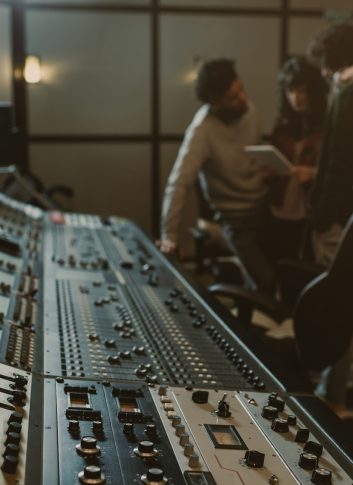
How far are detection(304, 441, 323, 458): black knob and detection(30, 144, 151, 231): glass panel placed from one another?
17.3ft

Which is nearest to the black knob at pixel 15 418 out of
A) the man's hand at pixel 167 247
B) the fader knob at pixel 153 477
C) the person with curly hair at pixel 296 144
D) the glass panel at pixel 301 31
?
the fader knob at pixel 153 477

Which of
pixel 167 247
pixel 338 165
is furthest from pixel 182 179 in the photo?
pixel 338 165

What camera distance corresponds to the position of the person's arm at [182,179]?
3.58 meters

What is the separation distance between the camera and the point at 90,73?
615 cm

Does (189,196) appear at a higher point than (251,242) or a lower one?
lower

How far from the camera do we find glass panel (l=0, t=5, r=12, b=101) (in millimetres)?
5910

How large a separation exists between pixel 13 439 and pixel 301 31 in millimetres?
5989

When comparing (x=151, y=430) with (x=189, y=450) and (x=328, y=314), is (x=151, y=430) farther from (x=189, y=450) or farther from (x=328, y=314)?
(x=328, y=314)

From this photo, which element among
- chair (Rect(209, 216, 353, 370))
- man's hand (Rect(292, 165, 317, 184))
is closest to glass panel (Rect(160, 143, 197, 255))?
man's hand (Rect(292, 165, 317, 184))

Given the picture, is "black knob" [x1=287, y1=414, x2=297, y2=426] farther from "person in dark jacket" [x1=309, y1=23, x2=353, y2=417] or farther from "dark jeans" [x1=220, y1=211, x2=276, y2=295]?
"dark jeans" [x1=220, y1=211, x2=276, y2=295]

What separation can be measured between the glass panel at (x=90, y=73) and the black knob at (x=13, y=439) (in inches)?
209

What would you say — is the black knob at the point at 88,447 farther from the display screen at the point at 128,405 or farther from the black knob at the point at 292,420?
the black knob at the point at 292,420

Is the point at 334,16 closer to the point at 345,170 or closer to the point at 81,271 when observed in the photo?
the point at 345,170

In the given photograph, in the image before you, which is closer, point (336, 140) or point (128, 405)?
point (128, 405)
